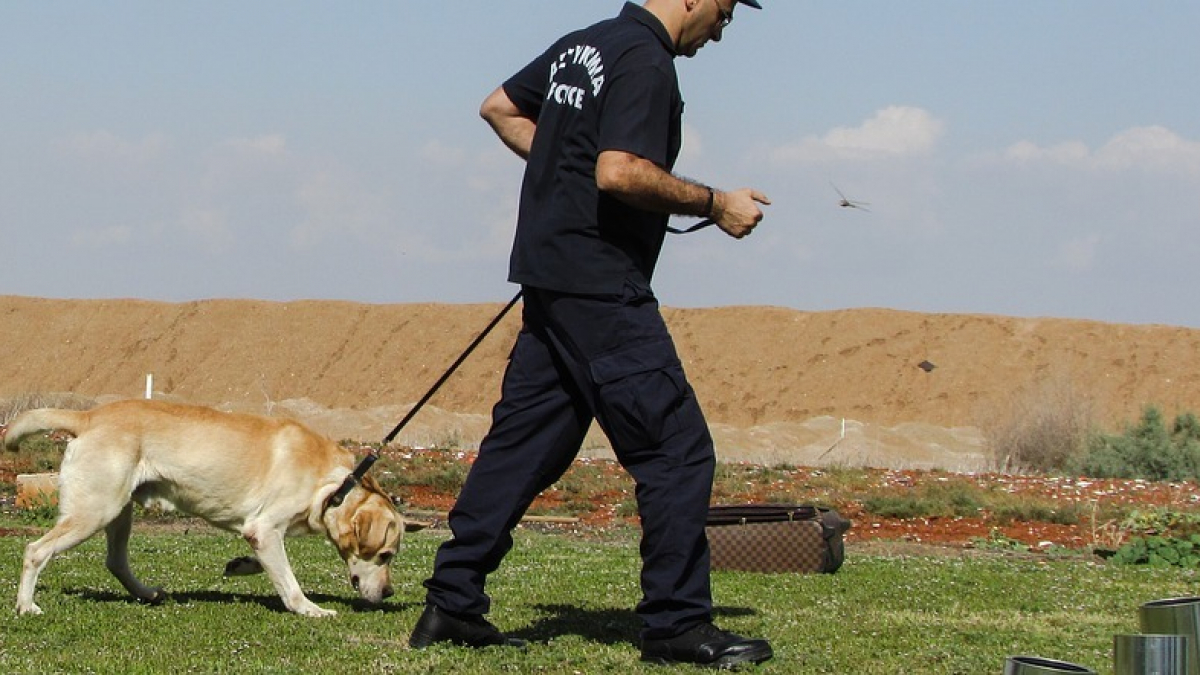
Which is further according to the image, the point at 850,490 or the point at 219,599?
the point at 850,490

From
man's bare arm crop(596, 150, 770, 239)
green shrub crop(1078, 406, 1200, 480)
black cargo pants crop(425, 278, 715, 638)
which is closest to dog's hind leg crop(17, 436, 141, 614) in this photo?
black cargo pants crop(425, 278, 715, 638)

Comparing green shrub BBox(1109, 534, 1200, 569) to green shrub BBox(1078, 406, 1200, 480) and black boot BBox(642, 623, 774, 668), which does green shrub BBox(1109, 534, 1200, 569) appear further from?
green shrub BBox(1078, 406, 1200, 480)

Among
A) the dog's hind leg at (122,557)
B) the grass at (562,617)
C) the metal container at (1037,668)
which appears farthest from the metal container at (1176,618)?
the dog's hind leg at (122,557)

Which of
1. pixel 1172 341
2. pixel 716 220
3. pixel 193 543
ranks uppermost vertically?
pixel 1172 341

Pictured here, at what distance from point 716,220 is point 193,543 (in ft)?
24.9

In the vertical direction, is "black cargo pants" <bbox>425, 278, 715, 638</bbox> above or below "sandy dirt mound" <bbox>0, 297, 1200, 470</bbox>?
below

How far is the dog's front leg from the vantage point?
25.0 feet

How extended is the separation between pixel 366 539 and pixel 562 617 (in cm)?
110

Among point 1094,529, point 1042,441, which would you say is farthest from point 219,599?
point 1042,441

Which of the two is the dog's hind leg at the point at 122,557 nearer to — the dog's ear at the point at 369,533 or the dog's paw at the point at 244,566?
the dog's paw at the point at 244,566

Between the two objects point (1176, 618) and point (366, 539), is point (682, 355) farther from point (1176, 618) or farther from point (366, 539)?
point (1176, 618)

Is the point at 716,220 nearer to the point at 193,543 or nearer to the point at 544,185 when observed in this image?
the point at 544,185

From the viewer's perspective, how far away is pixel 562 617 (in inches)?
298

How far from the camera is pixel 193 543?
12234 millimetres
